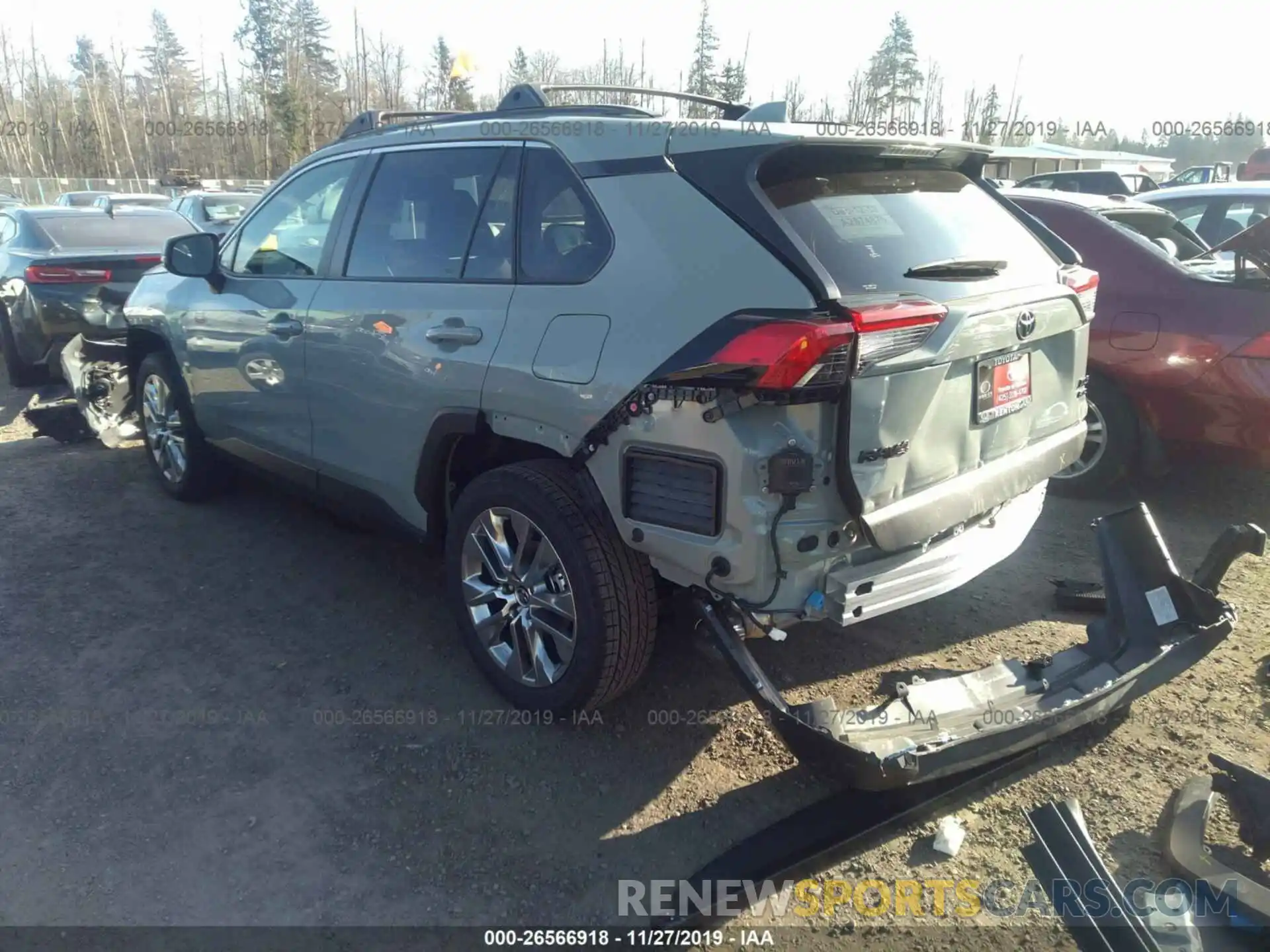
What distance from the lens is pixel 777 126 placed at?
9.05 feet

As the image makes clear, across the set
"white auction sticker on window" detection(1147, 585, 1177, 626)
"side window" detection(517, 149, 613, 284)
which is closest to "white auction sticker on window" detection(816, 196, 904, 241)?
"side window" detection(517, 149, 613, 284)

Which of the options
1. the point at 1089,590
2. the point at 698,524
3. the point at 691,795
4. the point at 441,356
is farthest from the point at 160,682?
the point at 1089,590

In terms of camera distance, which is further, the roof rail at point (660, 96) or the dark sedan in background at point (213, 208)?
the dark sedan in background at point (213, 208)

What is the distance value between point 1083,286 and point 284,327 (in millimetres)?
3271

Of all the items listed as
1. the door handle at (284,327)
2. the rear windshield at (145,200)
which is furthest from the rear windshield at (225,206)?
the door handle at (284,327)

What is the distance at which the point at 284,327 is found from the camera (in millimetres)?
4074

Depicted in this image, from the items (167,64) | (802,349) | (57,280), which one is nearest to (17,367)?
(57,280)

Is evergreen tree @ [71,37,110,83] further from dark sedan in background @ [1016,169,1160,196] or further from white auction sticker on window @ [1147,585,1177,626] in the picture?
white auction sticker on window @ [1147,585,1177,626]

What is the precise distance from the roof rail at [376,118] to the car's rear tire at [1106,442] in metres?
3.70

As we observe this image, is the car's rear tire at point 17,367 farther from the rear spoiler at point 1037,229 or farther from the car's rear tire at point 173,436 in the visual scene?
the rear spoiler at point 1037,229

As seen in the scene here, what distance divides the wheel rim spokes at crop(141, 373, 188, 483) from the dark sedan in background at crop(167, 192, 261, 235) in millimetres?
9810

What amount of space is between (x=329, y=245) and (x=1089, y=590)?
3.70 metres

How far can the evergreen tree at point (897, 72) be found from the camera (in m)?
43.4

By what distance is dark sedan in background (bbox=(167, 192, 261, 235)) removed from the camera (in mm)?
14946
